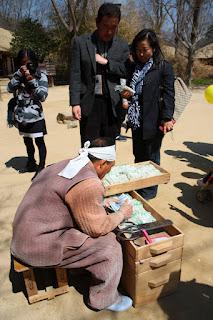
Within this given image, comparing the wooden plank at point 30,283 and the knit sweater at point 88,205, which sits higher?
the knit sweater at point 88,205

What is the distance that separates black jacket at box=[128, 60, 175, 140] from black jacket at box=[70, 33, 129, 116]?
0.53ft

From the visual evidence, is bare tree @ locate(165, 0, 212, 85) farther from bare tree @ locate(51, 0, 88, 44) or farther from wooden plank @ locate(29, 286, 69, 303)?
wooden plank @ locate(29, 286, 69, 303)

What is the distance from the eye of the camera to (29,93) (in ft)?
14.0

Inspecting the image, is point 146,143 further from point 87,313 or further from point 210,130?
point 210,130

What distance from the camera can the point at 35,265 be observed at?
7.09 ft

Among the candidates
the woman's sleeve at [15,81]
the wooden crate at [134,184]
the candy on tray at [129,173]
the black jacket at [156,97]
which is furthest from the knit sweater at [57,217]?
the woman's sleeve at [15,81]

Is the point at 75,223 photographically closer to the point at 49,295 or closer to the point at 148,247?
the point at 148,247

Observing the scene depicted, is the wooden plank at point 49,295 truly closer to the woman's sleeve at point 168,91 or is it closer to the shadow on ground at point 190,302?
the shadow on ground at point 190,302

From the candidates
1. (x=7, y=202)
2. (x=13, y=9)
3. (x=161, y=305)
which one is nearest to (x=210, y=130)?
(x=7, y=202)

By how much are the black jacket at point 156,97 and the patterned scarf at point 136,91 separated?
0.15 ft

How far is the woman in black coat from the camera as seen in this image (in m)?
3.12

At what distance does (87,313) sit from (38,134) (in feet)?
8.64

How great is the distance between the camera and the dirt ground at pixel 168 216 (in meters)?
2.35

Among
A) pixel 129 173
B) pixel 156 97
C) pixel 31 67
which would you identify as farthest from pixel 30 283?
pixel 31 67
